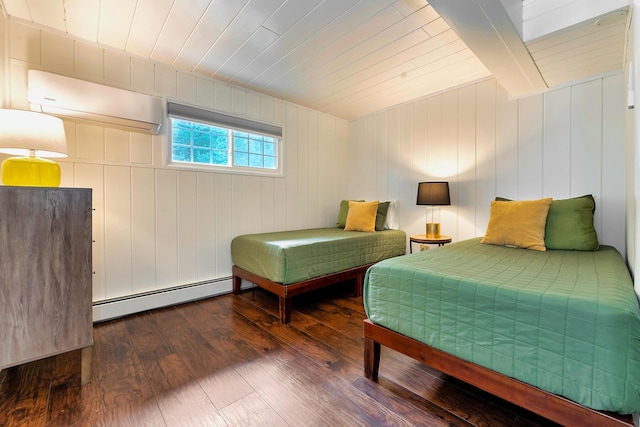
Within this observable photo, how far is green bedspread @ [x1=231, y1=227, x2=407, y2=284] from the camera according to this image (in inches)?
89.6

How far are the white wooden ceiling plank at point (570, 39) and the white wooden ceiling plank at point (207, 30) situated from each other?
196 centimetres

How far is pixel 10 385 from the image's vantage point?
143cm

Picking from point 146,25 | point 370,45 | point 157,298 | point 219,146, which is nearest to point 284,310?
point 157,298

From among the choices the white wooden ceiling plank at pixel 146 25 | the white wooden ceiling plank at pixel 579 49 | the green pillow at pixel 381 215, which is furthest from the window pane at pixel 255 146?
the white wooden ceiling plank at pixel 579 49

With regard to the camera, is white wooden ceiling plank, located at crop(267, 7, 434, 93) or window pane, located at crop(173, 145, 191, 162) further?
window pane, located at crop(173, 145, 191, 162)

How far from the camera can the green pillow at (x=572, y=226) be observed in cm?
197

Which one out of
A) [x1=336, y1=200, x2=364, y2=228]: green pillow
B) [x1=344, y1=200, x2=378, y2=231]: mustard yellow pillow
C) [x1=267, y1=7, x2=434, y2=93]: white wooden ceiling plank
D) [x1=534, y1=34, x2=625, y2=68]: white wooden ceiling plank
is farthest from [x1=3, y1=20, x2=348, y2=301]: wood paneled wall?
[x1=534, y1=34, x2=625, y2=68]: white wooden ceiling plank

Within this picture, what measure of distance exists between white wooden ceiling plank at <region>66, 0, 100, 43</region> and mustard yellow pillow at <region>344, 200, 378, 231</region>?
110 inches

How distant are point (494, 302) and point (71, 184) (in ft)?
9.35

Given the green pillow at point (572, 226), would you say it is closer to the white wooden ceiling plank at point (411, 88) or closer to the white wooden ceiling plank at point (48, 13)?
the white wooden ceiling plank at point (411, 88)

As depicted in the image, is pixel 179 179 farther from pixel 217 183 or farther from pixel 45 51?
pixel 45 51

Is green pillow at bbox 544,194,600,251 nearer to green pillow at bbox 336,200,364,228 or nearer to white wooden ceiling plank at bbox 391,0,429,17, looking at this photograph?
white wooden ceiling plank at bbox 391,0,429,17

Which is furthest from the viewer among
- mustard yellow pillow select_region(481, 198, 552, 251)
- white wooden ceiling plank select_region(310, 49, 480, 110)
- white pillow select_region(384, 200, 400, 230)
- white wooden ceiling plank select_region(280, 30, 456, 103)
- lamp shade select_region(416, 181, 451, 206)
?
white pillow select_region(384, 200, 400, 230)

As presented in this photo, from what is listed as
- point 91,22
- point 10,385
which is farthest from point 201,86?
point 10,385
